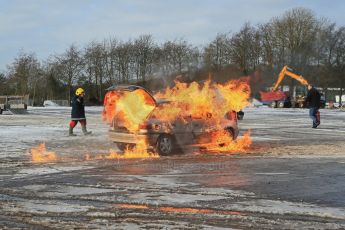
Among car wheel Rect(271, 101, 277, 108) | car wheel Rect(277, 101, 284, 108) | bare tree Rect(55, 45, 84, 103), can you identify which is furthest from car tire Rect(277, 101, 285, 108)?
bare tree Rect(55, 45, 84, 103)

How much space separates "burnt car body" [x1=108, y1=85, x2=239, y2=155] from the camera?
1230 centimetres

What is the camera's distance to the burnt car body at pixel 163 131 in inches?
484

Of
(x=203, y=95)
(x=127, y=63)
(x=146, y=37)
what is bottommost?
(x=203, y=95)

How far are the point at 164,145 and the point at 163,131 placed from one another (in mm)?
368

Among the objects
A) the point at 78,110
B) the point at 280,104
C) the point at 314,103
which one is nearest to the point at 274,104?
the point at 280,104

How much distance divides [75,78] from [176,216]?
71426 millimetres

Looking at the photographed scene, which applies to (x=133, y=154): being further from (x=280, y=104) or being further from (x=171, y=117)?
(x=280, y=104)

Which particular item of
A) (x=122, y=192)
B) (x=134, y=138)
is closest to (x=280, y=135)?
(x=134, y=138)

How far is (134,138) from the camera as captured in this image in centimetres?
1227

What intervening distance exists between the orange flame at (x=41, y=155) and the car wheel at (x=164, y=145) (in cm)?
254

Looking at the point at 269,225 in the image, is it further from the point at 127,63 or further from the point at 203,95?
the point at 127,63

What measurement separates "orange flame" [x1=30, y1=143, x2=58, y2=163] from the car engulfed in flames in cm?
162

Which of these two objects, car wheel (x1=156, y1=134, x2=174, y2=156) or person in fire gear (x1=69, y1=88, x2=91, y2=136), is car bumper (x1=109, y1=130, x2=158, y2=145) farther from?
person in fire gear (x1=69, y1=88, x2=91, y2=136)

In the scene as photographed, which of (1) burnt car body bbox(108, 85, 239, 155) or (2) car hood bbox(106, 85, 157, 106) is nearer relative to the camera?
(1) burnt car body bbox(108, 85, 239, 155)
